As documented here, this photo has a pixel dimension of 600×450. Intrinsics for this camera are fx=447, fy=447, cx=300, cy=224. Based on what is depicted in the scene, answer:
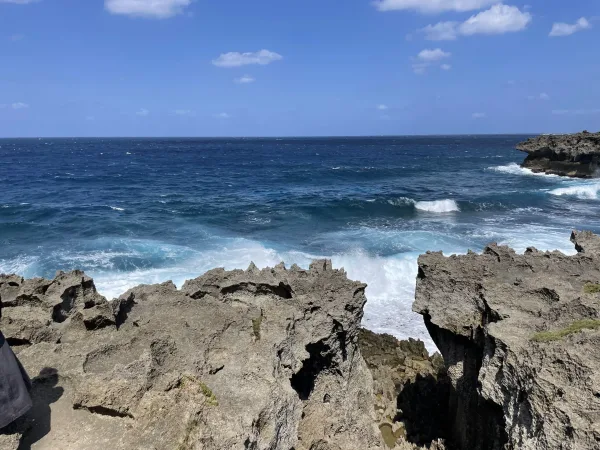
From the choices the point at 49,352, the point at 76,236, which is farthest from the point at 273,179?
the point at 49,352

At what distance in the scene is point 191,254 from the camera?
90.6ft

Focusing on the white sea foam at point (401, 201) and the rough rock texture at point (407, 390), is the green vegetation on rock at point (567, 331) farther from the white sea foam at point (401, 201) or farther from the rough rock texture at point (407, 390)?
the white sea foam at point (401, 201)

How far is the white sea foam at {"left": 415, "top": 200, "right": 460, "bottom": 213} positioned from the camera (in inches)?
1692

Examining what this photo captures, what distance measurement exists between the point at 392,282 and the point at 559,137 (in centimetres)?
6235

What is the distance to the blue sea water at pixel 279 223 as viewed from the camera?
2489 cm

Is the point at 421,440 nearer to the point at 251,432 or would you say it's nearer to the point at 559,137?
the point at 251,432

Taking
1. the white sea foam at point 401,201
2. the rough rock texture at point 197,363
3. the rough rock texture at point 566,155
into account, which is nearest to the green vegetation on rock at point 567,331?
the rough rock texture at point 197,363

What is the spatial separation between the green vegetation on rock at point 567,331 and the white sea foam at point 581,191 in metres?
49.0

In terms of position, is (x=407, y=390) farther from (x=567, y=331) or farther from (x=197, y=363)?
(x=197, y=363)

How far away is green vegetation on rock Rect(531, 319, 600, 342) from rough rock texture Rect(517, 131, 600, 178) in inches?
2619

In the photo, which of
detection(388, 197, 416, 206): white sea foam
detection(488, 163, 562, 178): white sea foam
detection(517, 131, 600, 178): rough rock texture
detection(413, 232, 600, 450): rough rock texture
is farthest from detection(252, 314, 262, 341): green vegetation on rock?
detection(488, 163, 562, 178): white sea foam

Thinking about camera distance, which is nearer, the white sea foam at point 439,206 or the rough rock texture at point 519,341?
the rough rock texture at point 519,341

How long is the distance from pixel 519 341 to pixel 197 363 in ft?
18.5

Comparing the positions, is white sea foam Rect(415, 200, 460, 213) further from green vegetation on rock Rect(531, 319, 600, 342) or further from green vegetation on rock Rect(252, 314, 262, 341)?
green vegetation on rock Rect(252, 314, 262, 341)
